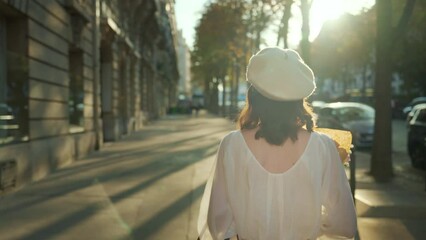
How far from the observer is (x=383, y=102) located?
10.2 metres

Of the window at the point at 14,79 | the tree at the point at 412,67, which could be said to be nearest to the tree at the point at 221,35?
the tree at the point at 412,67

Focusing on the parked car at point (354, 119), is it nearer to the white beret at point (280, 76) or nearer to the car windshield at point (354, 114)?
the car windshield at point (354, 114)

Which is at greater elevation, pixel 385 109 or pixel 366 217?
pixel 385 109

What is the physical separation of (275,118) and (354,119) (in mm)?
16197

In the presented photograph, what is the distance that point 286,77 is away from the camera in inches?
86.6

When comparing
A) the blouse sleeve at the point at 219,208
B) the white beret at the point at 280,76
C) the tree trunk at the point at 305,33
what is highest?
the tree trunk at the point at 305,33

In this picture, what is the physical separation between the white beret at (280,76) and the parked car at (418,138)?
10.5 m

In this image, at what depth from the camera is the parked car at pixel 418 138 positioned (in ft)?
40.2

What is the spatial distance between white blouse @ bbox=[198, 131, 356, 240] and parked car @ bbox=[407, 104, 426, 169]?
33.9 ft

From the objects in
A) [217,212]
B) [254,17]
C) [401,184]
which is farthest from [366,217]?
[254,17]

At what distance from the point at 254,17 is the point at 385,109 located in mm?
20406

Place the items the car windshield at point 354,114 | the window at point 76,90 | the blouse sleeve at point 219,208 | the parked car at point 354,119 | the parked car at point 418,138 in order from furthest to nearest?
the car windshield at point 354,114
the parked car at point 354,119
the window at point 76,90
the parked car at point 418,138
the blouse sleeve at point 219,208

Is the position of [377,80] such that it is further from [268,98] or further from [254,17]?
[254,17]

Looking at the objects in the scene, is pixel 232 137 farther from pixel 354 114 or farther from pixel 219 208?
pixel 354 114
